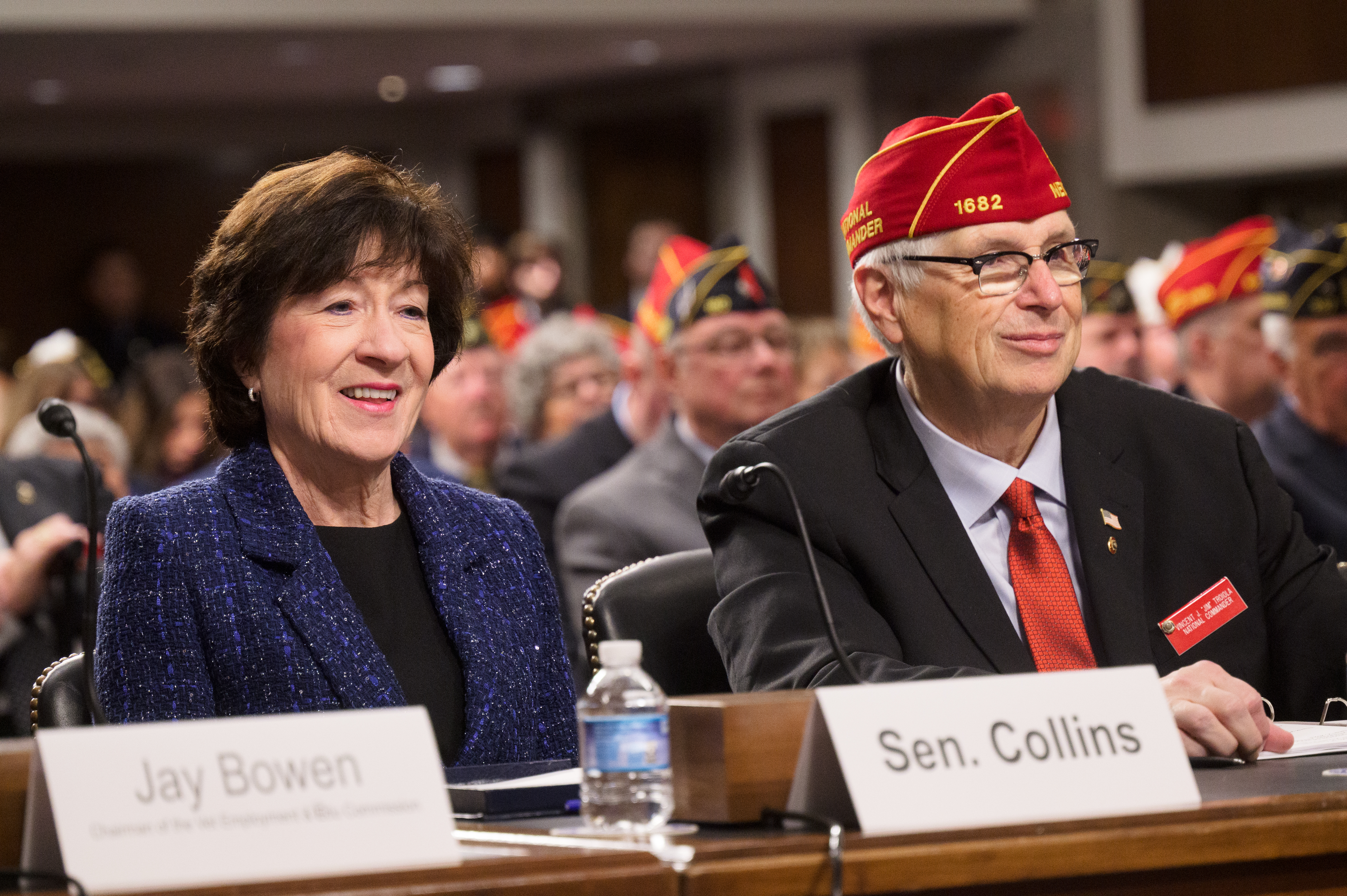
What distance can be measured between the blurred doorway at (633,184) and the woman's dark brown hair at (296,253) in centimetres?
984

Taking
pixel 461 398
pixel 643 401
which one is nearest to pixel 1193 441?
pixel 643 401

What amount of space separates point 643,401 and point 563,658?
288 cm

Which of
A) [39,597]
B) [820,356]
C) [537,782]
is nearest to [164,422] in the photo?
[39,597]

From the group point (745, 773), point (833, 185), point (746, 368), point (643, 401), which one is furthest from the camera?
point (833, 185)

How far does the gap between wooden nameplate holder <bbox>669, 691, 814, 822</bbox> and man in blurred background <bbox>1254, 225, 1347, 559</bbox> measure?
10.1 ft

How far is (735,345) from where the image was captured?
4.30m

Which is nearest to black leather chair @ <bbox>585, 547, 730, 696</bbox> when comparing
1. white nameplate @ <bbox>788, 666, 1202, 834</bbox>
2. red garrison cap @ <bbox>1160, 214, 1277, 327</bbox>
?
white nameplate @ <bbox>788, 666, 1202, 834</bbox>

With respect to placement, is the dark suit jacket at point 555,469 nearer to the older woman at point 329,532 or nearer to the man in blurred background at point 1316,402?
the man in blurred background at point 1316,402

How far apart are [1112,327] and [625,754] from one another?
4.86 metres

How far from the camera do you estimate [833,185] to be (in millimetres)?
11336

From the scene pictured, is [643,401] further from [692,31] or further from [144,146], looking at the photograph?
[144,146]

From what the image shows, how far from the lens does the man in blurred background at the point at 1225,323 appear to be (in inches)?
205

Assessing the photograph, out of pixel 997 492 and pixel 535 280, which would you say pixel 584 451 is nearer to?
pixel 997 492

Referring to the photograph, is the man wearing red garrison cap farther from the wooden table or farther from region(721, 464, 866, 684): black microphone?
the wooden table
